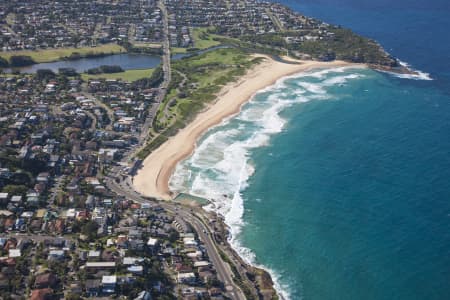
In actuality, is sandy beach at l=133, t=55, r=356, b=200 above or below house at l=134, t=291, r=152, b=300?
above

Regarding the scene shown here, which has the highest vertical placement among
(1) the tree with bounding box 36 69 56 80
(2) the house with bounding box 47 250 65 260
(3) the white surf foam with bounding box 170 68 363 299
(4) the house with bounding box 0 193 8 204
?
(1) the tree with bounding box 36 69 56 80

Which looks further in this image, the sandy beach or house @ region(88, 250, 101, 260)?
the sandy beach

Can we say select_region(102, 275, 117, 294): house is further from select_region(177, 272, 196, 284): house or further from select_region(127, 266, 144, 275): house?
select_region(177, 272, 196, 284): house

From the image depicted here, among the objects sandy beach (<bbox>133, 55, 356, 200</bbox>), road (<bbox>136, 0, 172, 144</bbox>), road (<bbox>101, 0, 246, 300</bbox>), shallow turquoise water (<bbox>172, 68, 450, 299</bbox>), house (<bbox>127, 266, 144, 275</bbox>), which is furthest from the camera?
road (<bbox>136, 0, 172, 144</bbox>)

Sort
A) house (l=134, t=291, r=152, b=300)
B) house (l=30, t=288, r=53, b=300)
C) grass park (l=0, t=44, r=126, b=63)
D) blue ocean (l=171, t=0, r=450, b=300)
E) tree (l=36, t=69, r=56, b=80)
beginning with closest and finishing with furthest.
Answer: house (l=30, t=288, r=53, b=300), house (l=134, t=291, r=152, b=300), blue ocean (l=171, t=0, r=450, b=300), tree (l=36, t=69, r=56, b=80), grass park (l=0, t=44, r=126, b=63)

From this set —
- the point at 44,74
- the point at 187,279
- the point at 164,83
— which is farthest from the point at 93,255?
the point at 44,74

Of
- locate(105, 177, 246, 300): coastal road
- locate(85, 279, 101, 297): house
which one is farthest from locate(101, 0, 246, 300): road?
locate(85, 279, 101, 297): house
